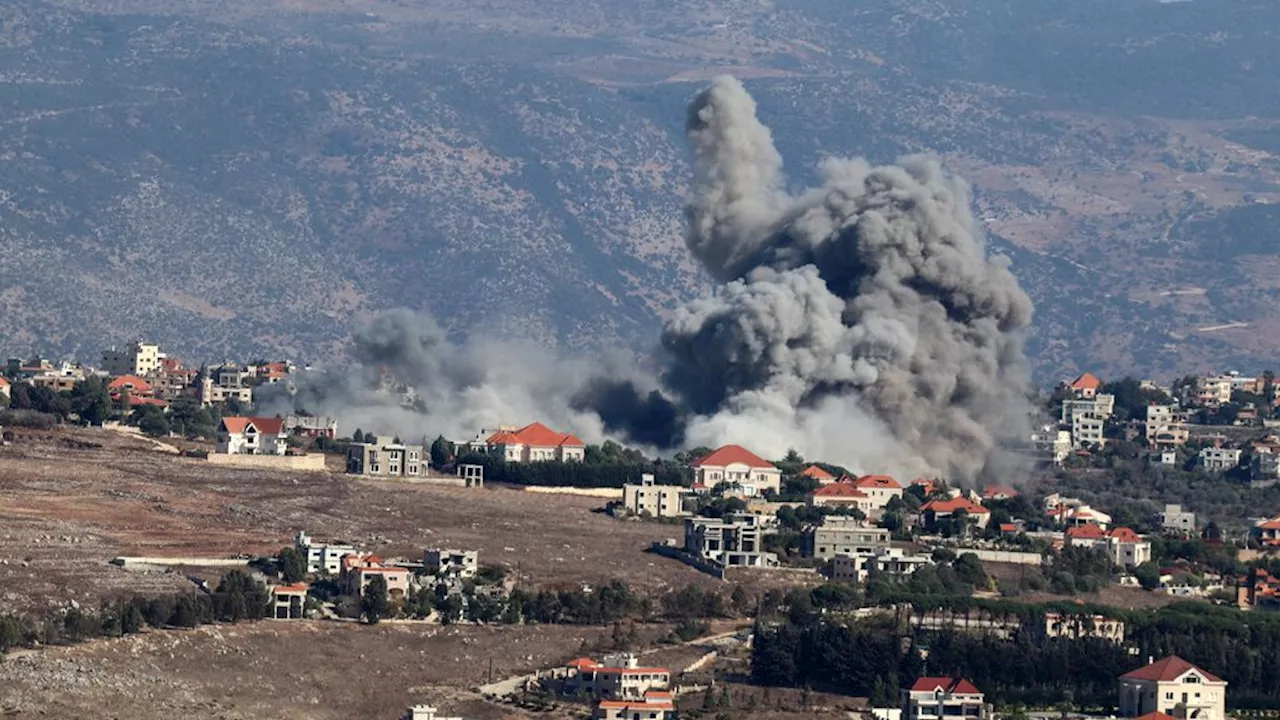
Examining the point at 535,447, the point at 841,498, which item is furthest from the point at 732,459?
the point at 535,447

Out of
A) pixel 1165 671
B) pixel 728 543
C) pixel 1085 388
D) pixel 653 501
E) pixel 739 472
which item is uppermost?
pixel 1085 388

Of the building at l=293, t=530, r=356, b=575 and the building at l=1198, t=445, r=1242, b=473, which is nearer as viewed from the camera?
the building at l=293, t=530, r=356, b=575

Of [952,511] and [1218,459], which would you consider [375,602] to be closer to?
[952,511]

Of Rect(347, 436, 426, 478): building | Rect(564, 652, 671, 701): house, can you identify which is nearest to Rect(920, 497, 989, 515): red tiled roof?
Rect(347, 436, 426, 478): building

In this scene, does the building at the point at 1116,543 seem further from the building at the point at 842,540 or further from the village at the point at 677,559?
the building at the point at 842,540

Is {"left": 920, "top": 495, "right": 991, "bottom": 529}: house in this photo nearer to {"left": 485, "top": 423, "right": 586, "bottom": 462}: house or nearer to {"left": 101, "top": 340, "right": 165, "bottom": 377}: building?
{"left": 485, "top": 423, "right": 586, "bottom": 462}: house
